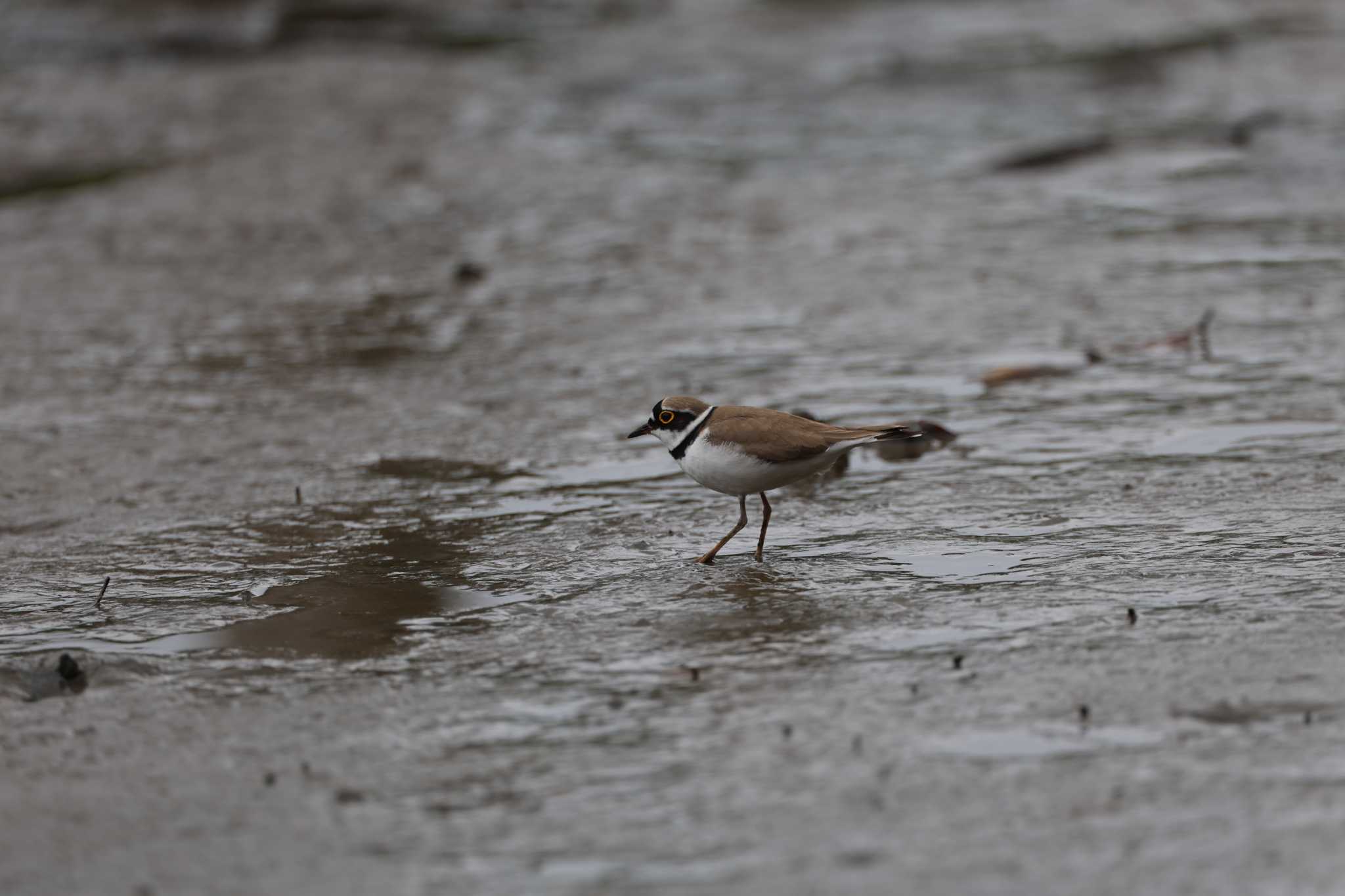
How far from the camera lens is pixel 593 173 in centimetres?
1362

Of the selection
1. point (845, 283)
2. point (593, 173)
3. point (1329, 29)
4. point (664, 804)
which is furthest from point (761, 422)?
point (1329, 29)

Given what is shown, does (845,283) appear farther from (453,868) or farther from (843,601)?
(453,868)

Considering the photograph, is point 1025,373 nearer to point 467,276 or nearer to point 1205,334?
point 1205,334

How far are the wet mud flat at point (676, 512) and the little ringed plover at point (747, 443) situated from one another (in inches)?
12.3

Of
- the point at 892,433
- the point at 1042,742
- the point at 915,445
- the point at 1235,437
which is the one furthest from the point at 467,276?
the point at 1042,742

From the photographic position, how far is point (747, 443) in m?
5.38

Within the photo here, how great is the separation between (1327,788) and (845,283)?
6421 mm

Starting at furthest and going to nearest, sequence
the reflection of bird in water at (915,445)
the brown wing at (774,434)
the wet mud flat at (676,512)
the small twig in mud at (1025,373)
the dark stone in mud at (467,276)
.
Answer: the dark stone in mud at (467,276) < the small twig in mud at (1025,373) < the reflection of bird in water at (915,445) < the brown wing at (774,434) < the wet mud flat at (676,512)

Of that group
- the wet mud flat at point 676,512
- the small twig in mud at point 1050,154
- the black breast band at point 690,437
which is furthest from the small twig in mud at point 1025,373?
the small twig in mud at point 1050,154

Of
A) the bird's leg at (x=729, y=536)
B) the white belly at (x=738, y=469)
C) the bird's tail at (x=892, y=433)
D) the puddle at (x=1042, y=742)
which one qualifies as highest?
the bird's tail at (x=892, y=433)

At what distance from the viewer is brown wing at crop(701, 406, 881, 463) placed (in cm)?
537

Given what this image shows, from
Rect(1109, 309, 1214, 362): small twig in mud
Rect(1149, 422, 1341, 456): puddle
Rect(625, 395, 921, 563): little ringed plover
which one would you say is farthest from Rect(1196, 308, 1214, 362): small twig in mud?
Rect(625, 395, 921, 563): little ringed plover

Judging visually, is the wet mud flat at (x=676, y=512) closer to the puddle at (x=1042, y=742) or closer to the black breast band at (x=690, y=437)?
the puddle at (x=1042, y=742)

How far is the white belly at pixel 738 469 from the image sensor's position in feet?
17.7
